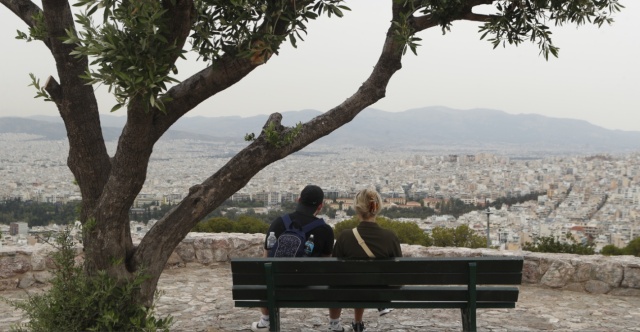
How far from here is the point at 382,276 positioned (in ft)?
14.6

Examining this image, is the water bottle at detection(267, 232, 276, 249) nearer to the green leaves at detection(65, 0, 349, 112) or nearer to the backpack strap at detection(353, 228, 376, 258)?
the backpack strap at detection(353, 228, 376, 258)

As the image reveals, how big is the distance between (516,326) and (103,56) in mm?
4270

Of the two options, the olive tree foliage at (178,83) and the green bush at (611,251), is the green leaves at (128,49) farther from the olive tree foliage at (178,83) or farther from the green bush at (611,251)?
the green bush at (611,251)

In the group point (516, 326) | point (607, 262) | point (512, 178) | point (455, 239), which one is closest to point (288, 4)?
point (516, 326)

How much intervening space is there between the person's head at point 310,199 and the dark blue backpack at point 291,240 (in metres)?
0.11

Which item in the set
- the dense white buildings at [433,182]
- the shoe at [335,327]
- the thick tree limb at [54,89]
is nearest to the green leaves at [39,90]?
the thick tree limb at [54,89]

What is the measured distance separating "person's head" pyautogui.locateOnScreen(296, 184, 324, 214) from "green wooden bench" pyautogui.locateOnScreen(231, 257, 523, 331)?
54 cm

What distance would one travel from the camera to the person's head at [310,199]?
4828mm

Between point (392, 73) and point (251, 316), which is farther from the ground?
point (392, 73)

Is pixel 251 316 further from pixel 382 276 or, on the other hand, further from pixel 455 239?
pixel 455 239

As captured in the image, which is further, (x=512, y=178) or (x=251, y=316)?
(x=512, y=178)

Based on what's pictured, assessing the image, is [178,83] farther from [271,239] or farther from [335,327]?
[335,327]

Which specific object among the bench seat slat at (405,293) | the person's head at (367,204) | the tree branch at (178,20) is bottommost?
the bench seat slat at (405,293)

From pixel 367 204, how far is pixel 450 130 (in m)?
105
